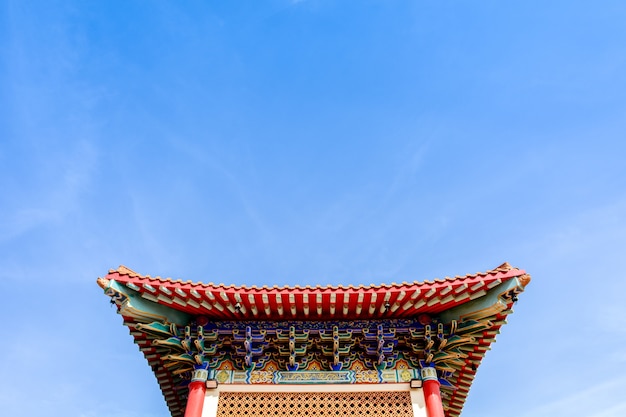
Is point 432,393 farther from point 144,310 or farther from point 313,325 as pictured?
point 144,310

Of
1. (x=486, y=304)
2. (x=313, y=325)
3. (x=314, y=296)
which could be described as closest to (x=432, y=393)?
(x=486, y=304)

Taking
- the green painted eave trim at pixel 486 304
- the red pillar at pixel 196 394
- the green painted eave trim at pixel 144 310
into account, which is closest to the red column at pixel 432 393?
the green painted eave trim at pixel 486 304

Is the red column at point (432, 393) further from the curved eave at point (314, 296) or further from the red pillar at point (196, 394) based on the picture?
the red pillar at point (196, 394)

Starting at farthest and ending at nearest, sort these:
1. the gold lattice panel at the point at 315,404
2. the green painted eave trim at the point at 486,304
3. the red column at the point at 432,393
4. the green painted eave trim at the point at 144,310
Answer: the gold lattice panel at the point at 315,404, the red column at the point at 432,393, the green painted eave trim at the point at 144,310, the green painted eave trim at the point at 486,304

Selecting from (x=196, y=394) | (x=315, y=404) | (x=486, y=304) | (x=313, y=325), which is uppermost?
(x=313, y=325)

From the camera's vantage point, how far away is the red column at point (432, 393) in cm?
745

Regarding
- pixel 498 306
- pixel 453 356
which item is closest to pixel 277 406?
pixel 453 356

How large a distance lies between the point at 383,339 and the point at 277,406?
190 centimetres

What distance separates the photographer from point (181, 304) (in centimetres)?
768

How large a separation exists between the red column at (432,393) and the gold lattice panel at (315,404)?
27 cm

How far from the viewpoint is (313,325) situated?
26.7 feet

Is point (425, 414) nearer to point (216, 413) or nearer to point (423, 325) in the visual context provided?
point (423, 325)

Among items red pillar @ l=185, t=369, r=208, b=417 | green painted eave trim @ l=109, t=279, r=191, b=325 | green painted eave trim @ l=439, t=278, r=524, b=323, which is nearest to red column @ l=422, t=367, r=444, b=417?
green painted eave trim @ l=439, t=278, r=524, b=323

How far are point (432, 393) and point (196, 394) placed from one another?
11.5 feet
